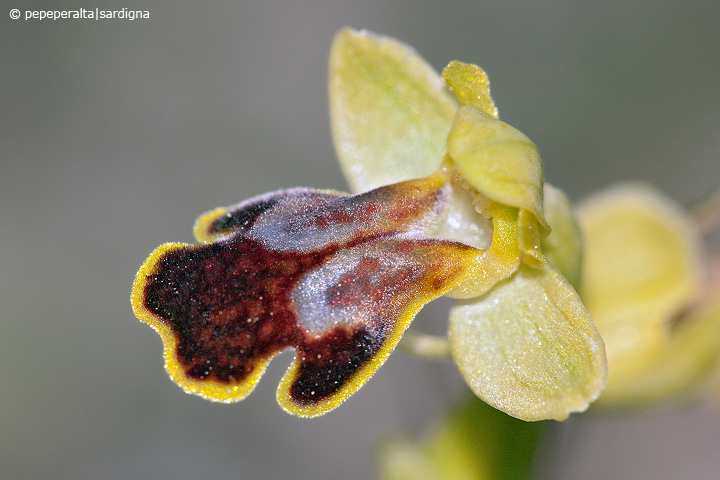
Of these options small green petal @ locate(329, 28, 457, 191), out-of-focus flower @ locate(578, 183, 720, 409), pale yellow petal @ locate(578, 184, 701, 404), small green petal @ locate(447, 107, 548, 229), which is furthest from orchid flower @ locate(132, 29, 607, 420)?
pale yellow petal @ locate(578, 184, 701, 404)

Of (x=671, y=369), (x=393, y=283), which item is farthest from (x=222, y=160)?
(x=393, y=283)

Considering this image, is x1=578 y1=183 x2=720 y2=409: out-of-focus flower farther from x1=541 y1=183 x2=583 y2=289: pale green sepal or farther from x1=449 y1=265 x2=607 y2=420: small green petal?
x1=449 y1=265 x2=607 y2=420: small green petal

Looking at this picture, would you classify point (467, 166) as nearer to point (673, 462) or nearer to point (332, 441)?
point (332, 441)

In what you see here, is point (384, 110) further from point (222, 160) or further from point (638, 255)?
point (222, 160)

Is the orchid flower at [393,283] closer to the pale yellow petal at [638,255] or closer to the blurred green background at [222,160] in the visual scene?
the pale yellow petal at [638,255]

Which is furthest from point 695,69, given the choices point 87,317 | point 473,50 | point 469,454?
point 469,454

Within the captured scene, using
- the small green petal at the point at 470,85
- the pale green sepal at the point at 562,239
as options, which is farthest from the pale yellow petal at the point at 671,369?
the small green petal at the point at 470,85
